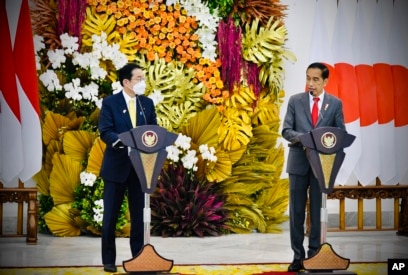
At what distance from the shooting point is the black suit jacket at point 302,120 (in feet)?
25.9

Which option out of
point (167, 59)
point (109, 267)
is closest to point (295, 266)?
point (109, 267)

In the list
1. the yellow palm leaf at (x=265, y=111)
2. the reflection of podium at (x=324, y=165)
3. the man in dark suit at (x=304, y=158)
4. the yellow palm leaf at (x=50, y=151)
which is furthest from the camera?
the yellow palm leaf at (x=265, y=111)

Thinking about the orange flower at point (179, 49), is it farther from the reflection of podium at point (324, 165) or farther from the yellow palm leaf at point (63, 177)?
the reflection of podium at point (324, 165)

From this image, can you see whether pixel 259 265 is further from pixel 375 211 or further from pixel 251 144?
pixel 375 211

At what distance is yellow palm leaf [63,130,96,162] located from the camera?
1015cm

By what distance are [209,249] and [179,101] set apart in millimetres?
1908

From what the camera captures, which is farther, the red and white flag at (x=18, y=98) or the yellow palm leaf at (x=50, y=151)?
the yellow palm leaf at (x=50, y=151)

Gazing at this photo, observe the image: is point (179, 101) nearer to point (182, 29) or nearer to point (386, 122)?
point (182, 29)

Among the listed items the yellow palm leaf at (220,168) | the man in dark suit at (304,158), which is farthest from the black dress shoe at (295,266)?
the yellow palm leaf at (220,168)

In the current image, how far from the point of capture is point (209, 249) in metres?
9.45

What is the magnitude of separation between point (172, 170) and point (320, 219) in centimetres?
279

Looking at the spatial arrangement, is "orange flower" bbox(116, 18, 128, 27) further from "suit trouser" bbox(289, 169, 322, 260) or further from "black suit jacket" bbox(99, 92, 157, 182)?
"suit trouser" bbox(289, 169, 322, 260)

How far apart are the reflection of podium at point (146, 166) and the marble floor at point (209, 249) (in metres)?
1.15

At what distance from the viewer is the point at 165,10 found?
1069cm
